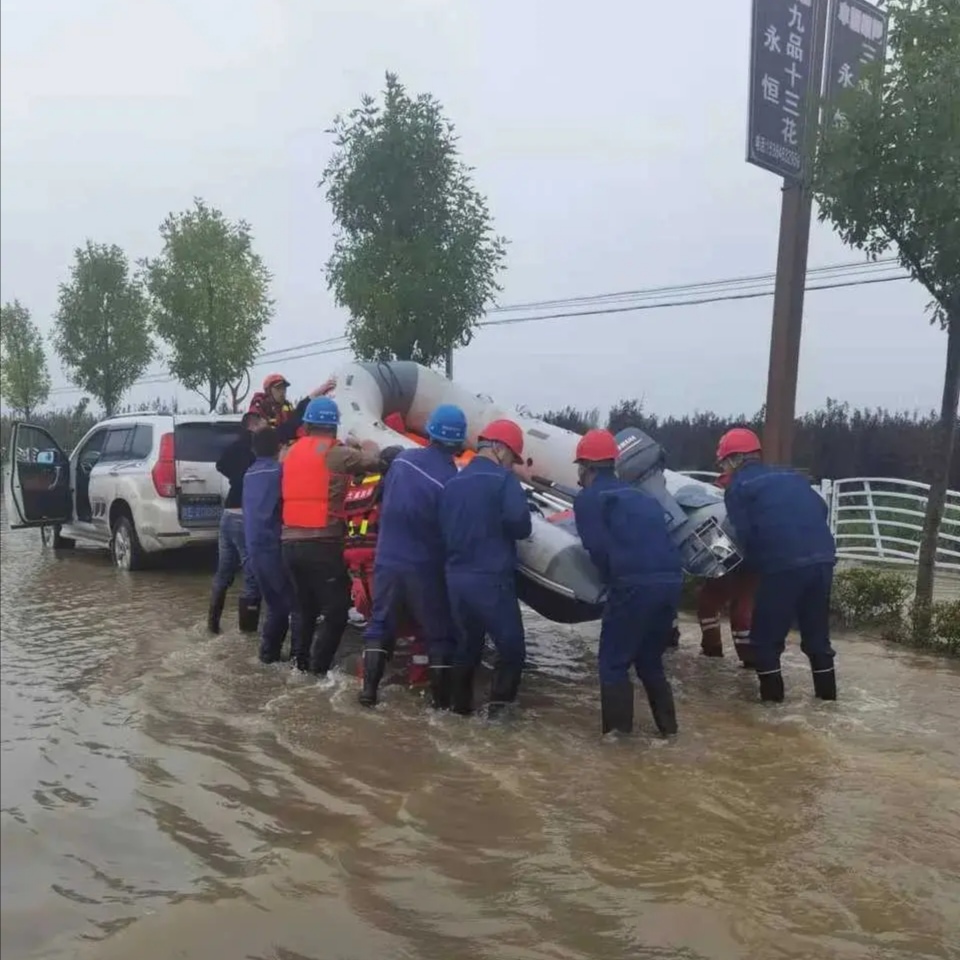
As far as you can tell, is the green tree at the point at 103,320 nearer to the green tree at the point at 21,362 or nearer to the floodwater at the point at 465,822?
the green tree at the point at 21,362

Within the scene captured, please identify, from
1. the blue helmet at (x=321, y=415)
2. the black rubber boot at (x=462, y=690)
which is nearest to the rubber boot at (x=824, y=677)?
the black rubber boot at (x=462, y=690)

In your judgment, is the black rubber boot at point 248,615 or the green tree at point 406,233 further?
the green tree at point 406,233

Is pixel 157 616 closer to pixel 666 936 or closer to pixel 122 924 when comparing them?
pixel 122 924

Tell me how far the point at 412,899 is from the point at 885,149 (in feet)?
18.2

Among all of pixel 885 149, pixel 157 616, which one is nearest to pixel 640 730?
pixel 885 149

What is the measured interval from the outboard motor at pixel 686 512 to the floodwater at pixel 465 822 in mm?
839

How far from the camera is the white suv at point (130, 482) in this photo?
33.2 feet

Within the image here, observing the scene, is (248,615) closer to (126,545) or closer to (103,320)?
(126,545)

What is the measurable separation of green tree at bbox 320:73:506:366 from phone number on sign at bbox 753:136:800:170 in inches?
162

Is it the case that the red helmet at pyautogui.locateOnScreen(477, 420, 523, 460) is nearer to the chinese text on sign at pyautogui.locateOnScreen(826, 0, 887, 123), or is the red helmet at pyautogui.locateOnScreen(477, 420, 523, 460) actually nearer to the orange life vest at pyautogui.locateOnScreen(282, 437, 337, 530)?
the orange life vest at pyautogui.locateOnScreen(282, 437, 337, 530)

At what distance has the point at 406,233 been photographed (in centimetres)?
1166

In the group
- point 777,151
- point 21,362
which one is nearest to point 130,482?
point 777,151

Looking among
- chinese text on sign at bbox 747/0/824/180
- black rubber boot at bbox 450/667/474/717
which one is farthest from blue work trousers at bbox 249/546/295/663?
chinese text on sign at bbox 747/0/824/180

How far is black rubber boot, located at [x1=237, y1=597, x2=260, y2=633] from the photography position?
7918mm
